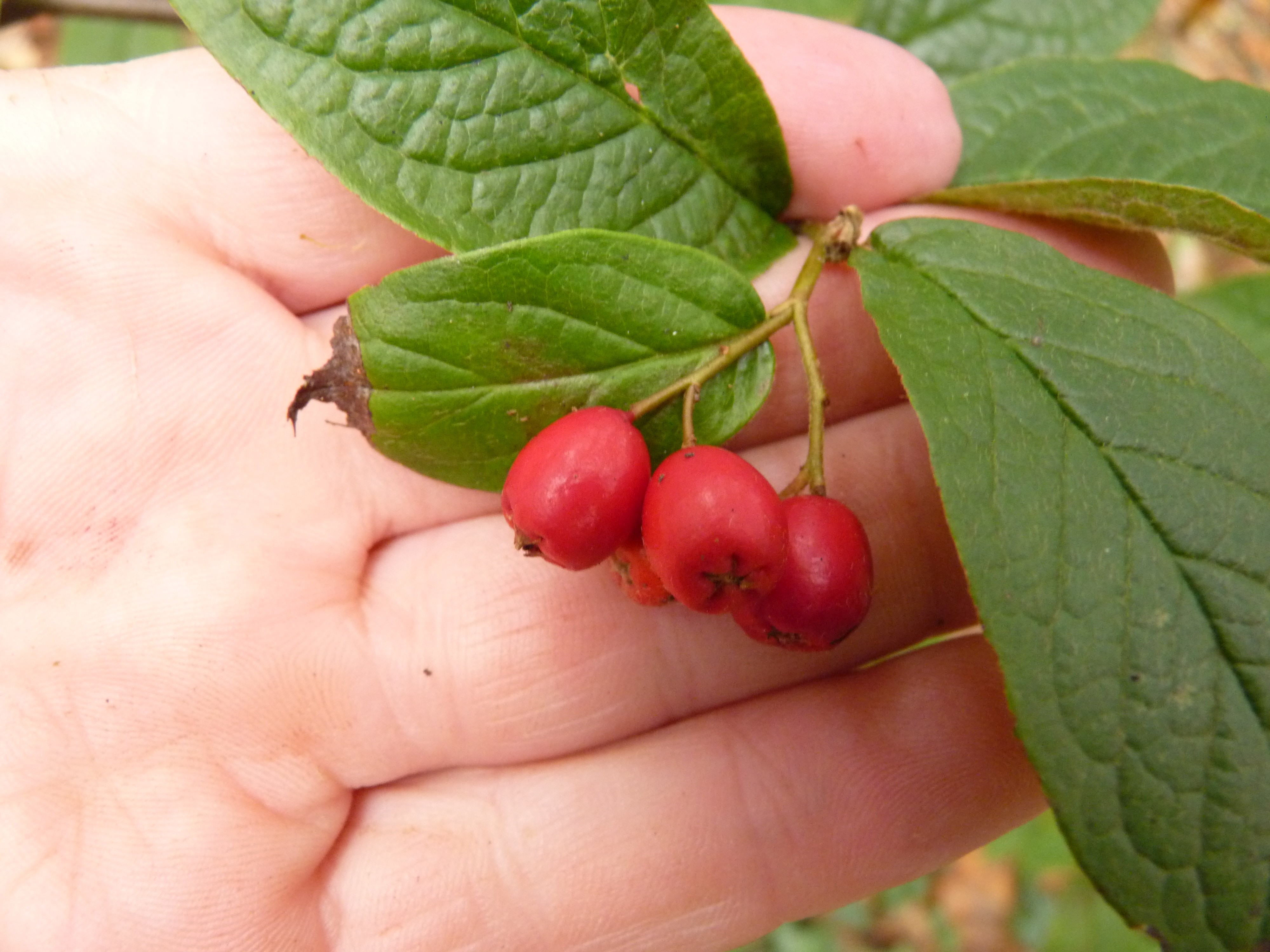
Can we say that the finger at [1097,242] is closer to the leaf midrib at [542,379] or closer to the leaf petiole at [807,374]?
the leaf petiole at [807,374]

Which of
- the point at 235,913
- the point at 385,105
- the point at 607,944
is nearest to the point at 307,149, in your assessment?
the point at 385,105

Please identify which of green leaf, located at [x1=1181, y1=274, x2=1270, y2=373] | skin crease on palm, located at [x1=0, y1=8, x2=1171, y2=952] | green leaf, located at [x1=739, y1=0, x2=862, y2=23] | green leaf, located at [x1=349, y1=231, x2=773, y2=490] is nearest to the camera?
green leaf, located at [x1=349, y1=231, x2=773, y2=490]

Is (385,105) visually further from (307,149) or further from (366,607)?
(366,607)

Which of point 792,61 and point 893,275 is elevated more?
point 792,61

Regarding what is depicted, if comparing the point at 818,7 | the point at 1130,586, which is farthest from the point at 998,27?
the point at 1130,586

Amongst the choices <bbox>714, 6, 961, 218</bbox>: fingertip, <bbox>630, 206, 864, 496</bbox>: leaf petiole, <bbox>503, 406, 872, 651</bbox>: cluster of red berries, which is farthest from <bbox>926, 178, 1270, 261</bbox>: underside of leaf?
<bbox>503, 406, 872, 651</bbox>: cluster of red berries

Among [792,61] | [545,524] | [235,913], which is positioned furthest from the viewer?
[792,61]

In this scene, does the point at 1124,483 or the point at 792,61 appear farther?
the point at 792,61

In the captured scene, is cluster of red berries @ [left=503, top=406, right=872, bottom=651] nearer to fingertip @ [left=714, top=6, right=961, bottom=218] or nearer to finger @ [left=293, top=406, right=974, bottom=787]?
finger @ [left=293, top=406, right=974, bottom=787]
